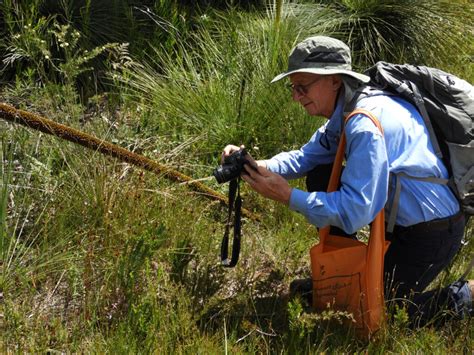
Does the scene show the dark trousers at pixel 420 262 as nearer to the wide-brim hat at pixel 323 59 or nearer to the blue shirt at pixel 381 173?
the blue shirt at pixel 381 173

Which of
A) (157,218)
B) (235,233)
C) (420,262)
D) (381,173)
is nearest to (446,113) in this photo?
(381,173)

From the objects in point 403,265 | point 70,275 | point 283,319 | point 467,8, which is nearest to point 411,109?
point 403,265

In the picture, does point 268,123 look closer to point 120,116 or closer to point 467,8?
point 120,116

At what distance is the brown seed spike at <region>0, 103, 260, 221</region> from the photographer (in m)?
3.54

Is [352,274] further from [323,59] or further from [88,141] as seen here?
[88,141]

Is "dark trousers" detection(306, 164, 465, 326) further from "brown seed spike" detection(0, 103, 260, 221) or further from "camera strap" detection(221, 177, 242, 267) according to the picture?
"brown seed spike" detection(0, 103, 260, 221)

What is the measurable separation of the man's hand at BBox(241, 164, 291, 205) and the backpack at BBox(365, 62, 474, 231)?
0.44 meters

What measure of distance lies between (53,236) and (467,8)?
5.05 m

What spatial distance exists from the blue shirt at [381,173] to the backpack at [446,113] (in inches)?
1.3

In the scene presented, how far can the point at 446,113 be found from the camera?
294 centimetres

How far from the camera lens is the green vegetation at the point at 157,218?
118 inches

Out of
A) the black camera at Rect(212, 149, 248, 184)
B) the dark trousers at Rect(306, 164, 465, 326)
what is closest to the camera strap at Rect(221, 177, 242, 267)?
the black camera at Rect(212, 149, 248, 184)

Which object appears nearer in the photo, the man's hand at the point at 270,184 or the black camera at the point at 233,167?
the man's hand at the point at 270,184

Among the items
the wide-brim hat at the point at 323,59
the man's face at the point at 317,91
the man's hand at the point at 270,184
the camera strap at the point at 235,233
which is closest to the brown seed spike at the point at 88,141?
the camera strap at the point at 235,233
